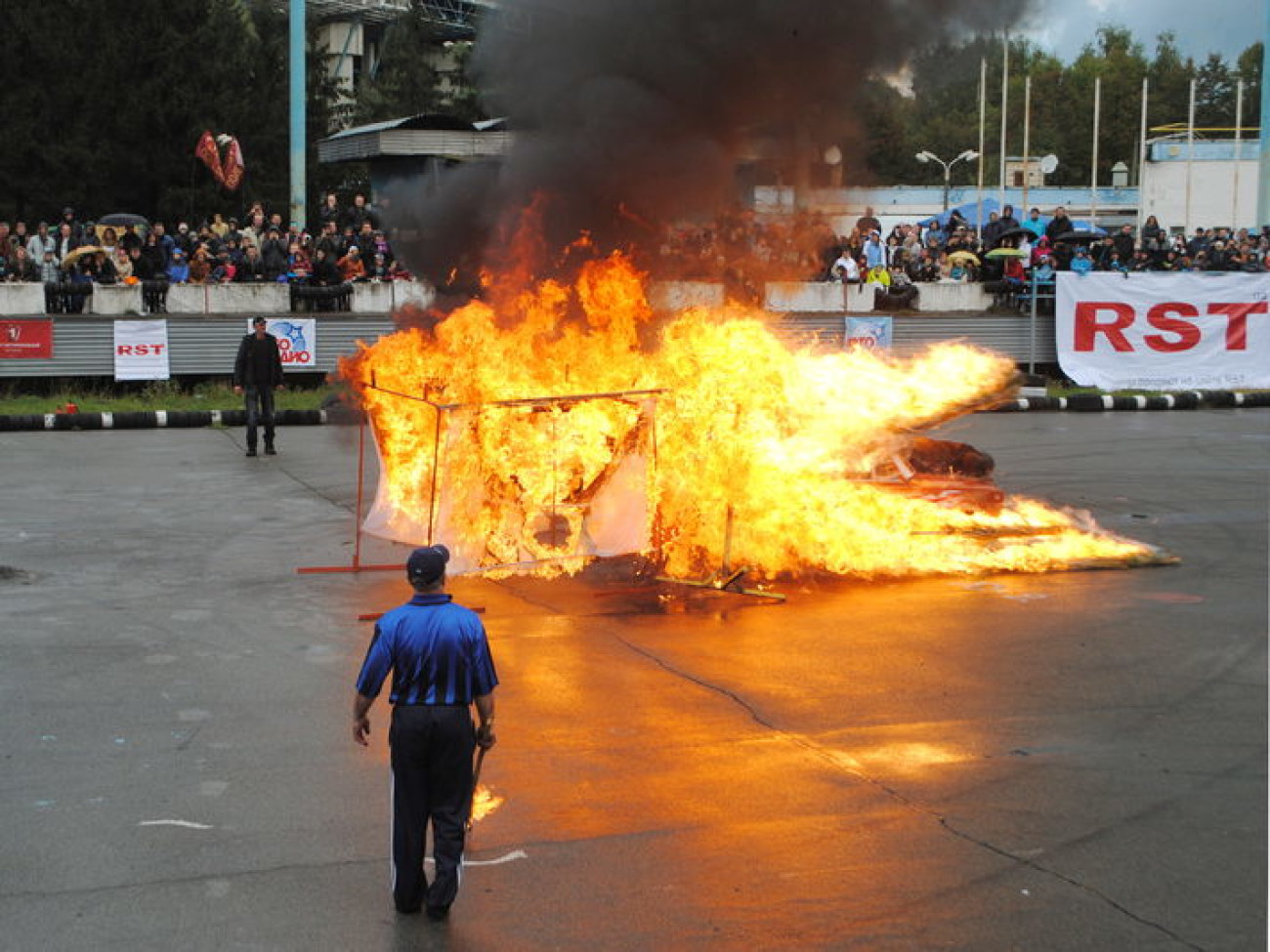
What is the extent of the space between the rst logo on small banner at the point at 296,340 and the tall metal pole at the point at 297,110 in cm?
419

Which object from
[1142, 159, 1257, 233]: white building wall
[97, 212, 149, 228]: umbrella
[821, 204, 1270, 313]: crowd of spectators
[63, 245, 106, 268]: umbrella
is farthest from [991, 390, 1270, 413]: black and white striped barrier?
[1142, 159, 1257, 233]: white building wall

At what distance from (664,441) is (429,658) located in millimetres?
6421

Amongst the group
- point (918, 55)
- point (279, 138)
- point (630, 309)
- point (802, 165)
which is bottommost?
point (630, 309)

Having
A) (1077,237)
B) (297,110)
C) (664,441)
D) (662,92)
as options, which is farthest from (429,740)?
(297,110)

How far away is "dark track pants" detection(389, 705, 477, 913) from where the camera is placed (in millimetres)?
5355

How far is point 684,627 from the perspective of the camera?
10.0 metres

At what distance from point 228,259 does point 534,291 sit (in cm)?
1423

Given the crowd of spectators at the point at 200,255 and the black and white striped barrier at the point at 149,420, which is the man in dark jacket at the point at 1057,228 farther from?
the black and white striped barrier at the point at 149,420

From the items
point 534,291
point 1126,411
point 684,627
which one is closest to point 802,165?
point 534,291

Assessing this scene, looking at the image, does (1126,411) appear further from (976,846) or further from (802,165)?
(976,846)

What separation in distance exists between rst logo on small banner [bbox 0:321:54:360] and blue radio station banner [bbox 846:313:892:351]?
1412cm

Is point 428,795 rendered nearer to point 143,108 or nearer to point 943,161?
point 143,108

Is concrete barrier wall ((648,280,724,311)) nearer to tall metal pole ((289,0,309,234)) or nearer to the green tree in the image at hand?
tall metal pole ((289,0,309,234))

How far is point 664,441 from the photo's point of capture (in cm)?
1166
